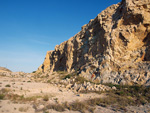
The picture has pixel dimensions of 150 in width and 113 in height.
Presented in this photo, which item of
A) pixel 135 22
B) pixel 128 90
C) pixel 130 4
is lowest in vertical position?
pixel 128 90

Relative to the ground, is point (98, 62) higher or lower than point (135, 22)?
lower

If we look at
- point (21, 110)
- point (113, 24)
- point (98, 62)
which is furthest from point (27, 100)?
point (113, 24)

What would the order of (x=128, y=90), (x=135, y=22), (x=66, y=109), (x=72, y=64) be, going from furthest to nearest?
(x=72, y=64) < (x=135, y=22) < (x=128, y=90) < (x=66, y=109)

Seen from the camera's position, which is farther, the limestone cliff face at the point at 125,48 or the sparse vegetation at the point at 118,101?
the limestone cliff face at the point at 125,48

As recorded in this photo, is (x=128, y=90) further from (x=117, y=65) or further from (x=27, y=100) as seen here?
(x=27, y=100)

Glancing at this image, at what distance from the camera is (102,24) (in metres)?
15.1

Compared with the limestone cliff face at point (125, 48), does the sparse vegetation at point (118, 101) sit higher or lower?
lower

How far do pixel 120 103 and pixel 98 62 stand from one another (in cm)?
660

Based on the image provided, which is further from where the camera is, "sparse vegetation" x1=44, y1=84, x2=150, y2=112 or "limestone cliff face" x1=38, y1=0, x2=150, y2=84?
"limestone cliff face" x1=38, y1=0, x2=150, y2=84

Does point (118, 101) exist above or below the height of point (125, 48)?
below

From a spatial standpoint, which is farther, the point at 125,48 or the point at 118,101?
the point at 125,48

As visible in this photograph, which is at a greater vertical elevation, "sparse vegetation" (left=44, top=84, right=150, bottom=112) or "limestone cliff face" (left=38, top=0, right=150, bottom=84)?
"limestone cliff face" (left=38, top=0, right=150, bottom=84)

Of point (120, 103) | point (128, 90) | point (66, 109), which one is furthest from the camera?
point (128, 90)

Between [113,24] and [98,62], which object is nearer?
[98,62]
